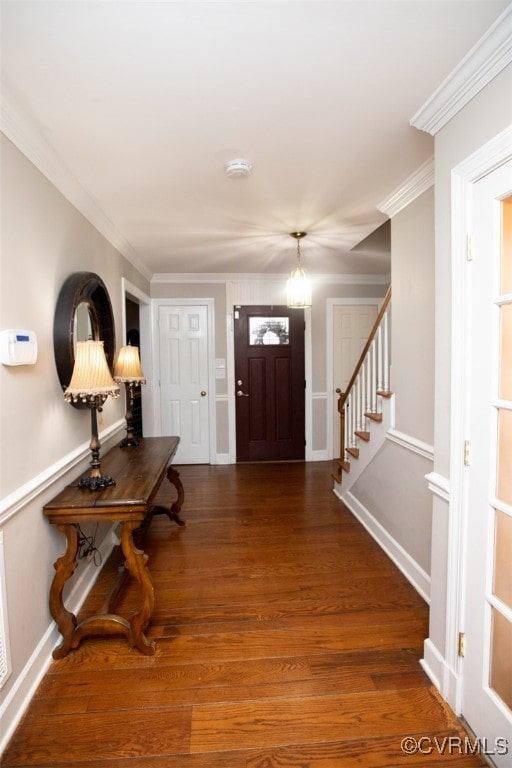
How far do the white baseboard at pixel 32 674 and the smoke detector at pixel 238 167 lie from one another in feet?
7.75

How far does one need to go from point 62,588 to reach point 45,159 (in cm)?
198

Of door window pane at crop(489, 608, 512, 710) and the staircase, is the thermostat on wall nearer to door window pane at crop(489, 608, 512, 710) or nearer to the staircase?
door window pane at crop(489, 608, 512, 710)

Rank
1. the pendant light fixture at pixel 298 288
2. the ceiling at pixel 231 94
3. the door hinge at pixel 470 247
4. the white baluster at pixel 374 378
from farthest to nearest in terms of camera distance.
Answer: the pendant light fixture at pixel 298 288, the white baluster at pixel 374 378, the door hinge at pixel 470 247, the ceiling at pixel 231 94

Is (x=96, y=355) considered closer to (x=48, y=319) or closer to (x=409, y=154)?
(x=48, y=319)

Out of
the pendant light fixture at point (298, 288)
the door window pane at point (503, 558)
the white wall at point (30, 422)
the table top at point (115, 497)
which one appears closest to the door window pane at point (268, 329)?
the pendant light fixture at point (298, 288)

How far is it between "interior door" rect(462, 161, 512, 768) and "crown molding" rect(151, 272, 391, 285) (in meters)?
3.44

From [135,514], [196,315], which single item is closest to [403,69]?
[135,514]

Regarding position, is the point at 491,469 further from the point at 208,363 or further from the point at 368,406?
the point at 208,363

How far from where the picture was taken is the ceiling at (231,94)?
113 cm

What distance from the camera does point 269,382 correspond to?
4816 mm

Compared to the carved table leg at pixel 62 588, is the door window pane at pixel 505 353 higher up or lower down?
higher up

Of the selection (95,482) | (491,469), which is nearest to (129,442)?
(95,482)

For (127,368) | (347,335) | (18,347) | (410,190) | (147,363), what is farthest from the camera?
(347,335)

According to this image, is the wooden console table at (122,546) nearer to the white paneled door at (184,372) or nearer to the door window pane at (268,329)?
the white paneled door at (184,372)
